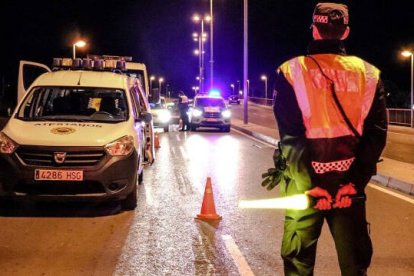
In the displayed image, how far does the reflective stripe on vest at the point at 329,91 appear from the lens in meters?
3.23

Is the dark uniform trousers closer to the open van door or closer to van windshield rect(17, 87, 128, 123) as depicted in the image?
van windshield rect(17, 87, 128, 123)

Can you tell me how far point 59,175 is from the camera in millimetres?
7891

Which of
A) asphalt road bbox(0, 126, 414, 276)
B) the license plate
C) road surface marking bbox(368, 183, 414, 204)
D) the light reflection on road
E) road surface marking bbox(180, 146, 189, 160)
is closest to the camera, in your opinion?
asphalt road bbox(0, 126, 414, 276)

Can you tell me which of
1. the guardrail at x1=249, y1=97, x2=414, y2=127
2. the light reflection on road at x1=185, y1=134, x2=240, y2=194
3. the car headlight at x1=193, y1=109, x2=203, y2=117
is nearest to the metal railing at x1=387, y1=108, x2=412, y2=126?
the guardrail at x1=249, y1=97, x2=414, y2=127

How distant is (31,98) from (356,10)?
3276 inches

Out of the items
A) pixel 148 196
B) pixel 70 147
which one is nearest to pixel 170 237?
pixel 70 147

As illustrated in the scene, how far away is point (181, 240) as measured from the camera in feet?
22.9

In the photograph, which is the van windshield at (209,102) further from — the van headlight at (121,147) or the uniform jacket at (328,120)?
the uniform jacket at (328,120)

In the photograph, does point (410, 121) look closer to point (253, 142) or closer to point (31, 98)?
point (253, 142)

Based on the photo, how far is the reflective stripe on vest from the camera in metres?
3.23

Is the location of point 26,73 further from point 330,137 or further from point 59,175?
point 330,137

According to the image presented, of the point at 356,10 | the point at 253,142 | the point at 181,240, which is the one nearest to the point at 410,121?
the point at 253,142

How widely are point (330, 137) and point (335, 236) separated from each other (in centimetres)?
58

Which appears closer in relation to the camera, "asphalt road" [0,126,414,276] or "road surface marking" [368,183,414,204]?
"asphalt road" [0,126,414,276]
